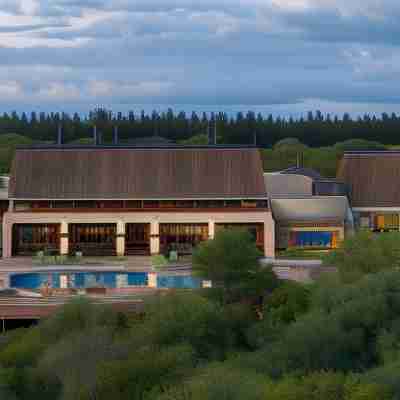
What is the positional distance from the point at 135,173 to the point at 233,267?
16.1 metres

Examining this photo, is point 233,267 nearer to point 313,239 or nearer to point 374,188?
point 313,239

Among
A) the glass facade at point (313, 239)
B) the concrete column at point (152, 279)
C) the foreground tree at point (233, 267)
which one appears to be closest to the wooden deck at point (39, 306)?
the foreground tree at point (233, 267)

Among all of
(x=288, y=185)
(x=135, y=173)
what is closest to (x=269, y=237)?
(x=288, y=185)

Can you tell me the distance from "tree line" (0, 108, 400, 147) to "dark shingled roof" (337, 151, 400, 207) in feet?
147

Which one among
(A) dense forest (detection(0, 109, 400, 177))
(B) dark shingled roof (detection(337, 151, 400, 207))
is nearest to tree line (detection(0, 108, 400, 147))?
(A) dense forest (detection(0, 109, 400, 177))

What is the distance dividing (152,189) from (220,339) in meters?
20.3

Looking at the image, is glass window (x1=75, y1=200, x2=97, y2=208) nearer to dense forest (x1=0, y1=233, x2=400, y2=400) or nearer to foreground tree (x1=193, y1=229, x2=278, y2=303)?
foreground tree (x1=193, y1=229, x2=278, y2=303)

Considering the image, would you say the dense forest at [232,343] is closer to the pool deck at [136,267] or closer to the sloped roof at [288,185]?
the pool deck at [136,267]

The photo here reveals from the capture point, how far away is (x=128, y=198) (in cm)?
4791

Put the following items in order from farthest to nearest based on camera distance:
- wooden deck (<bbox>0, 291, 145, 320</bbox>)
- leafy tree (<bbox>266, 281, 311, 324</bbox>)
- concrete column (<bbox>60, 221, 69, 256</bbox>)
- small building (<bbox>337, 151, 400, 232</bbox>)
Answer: small building (<bbox>337, 151, 400, 232</bbox>) < concrete column (<bbox>60, 221, 69, 256</bbox>) < wooden deck (<bbox>0, 291, 145, 320</bbox>) < leafy tree (<bbox>266, 281, 311, 324</bbox>)

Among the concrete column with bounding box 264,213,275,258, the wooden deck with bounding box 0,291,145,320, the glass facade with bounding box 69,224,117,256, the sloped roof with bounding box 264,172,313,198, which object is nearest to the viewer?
the wooden deck with bounding box 0,291,145,320

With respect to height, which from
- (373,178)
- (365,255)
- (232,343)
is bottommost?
(232,343)

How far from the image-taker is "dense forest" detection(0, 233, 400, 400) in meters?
21.9

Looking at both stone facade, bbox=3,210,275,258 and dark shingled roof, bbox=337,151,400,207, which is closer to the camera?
stone facade, bbox=3,210,275,258
